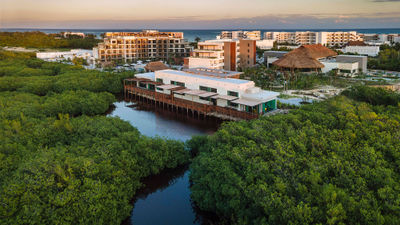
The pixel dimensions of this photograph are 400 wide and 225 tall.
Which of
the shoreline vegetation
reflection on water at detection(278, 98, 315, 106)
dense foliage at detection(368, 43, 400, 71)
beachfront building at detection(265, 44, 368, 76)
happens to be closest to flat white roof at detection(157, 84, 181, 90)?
reflection on water at detection(278, 98, 315, 106)

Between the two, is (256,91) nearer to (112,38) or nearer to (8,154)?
(8,154)

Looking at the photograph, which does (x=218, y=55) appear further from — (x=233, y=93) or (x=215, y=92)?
(x=233, y=93)

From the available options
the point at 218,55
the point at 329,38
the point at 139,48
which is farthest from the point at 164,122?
the point at 329,38

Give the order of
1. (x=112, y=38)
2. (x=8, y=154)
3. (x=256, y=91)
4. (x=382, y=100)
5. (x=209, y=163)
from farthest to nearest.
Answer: (x=112, y=38), (x=256, y=91), (x=382, y=100), (x=8, y=154), (x=209, y=163)

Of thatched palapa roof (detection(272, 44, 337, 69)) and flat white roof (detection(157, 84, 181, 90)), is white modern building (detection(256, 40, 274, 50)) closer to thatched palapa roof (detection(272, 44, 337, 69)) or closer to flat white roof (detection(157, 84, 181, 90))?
thatched palapa roof (detection(272, 44, 337, 69))

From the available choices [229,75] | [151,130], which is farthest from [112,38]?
[151,130]

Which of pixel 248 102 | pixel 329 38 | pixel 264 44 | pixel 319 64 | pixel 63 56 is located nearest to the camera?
pixel 248 102

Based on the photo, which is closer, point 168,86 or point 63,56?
point 168,86
